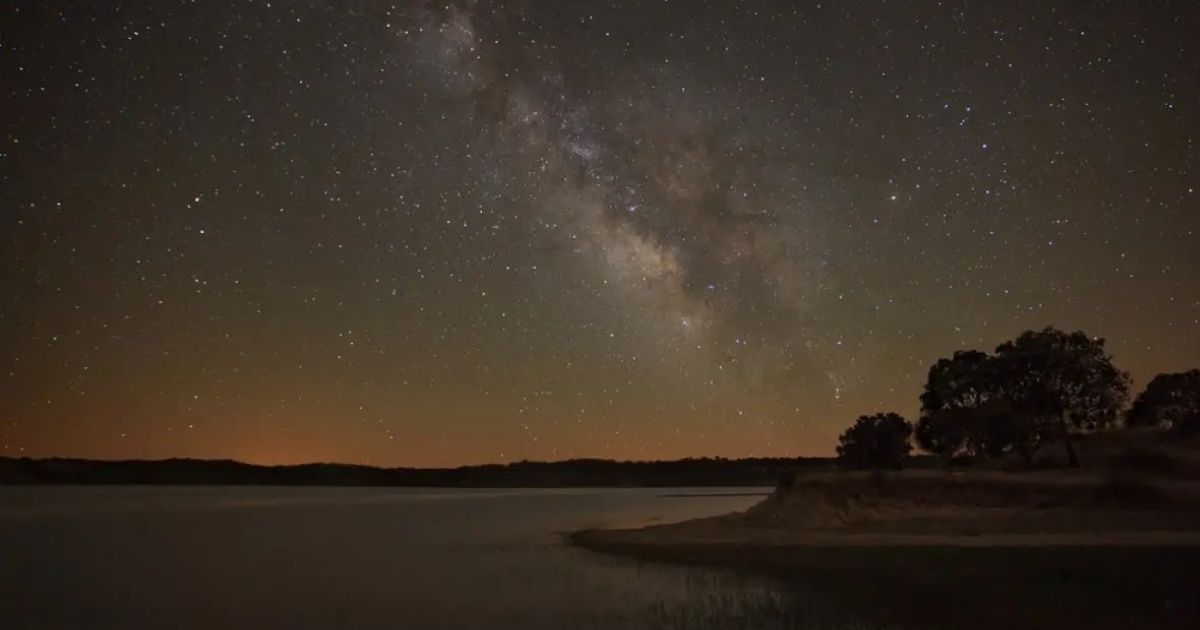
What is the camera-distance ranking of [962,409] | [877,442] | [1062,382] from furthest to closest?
[877,442]
[962,409]
[1062,382]

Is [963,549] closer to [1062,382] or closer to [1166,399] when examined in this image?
[1062,382]

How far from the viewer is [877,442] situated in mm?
82812

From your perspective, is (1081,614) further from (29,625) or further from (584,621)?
(29,625)

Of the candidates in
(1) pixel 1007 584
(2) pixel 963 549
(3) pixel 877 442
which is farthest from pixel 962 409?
(1) pixel 1007 584

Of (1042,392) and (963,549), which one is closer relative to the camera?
(963,549)

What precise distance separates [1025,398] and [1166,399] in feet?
78.7

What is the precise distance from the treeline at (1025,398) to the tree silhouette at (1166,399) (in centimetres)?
185

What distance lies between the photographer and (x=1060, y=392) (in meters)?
56.1

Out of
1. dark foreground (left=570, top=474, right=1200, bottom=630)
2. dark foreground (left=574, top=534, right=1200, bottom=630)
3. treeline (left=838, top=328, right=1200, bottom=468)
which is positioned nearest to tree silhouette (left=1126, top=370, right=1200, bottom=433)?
treeline (left=838, top=328, right=1200, bottom=468)

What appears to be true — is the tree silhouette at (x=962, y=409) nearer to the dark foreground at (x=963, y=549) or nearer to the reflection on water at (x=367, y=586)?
the dark foreground at (x=963, y=549)

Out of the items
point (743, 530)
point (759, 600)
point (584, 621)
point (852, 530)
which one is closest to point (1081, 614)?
point (759, 600)

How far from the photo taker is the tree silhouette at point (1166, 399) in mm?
71500

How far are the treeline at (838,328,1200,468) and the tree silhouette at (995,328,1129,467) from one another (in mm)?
46

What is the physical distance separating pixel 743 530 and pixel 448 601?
2070 cm
